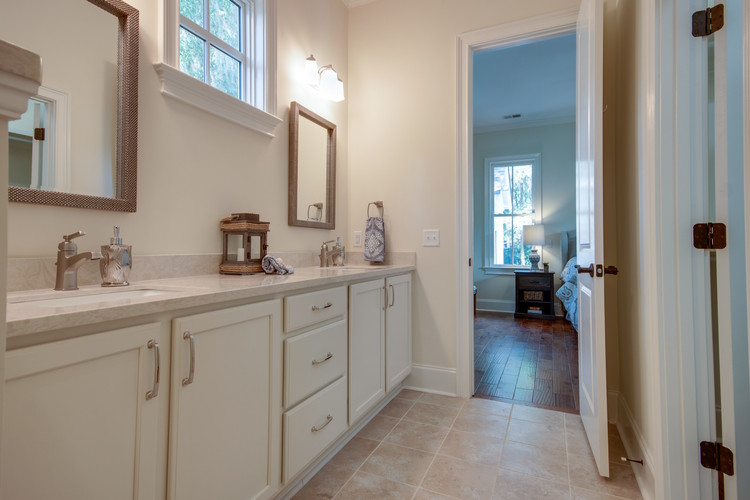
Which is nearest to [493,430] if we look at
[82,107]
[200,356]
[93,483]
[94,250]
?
[200,356]

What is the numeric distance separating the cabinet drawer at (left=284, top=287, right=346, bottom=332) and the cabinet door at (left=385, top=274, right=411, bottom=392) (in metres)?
0.55

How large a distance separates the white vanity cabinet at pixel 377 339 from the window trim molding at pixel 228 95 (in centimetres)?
100

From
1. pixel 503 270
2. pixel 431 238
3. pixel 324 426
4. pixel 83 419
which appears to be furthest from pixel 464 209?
pixel 503 270

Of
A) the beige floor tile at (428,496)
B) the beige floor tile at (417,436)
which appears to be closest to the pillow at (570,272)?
the beige floor tile at (417,436)

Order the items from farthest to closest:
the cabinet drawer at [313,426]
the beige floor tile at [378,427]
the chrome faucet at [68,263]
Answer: the beige floor tile at [378,427], the cabinet drawer at [313,426], the chrome faucet at [68,263]

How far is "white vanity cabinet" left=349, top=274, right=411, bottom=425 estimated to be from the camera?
1865mm

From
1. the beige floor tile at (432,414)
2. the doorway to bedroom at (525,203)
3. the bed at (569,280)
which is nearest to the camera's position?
the beige floor tile at (432,414)

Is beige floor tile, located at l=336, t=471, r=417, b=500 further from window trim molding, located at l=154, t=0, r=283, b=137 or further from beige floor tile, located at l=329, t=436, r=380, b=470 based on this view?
window trim molding, located at l=154, t=0, r=283, b=137

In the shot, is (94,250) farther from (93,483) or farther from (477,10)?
(477,10)

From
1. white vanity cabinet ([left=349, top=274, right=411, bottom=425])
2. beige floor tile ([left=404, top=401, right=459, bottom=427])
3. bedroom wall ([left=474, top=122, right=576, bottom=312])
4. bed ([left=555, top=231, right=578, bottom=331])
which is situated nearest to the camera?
white vanity cabinet ([left=349, top=274, right=411, bottom=425])

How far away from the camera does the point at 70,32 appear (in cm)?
125

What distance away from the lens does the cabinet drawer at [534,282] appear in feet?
17.2

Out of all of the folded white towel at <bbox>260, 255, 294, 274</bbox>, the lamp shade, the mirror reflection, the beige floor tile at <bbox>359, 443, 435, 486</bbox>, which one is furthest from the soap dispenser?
the lamp shade

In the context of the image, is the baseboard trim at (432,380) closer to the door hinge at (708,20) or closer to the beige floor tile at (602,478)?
the beige floor tile at (602,478)
